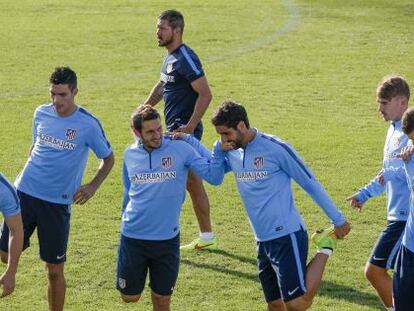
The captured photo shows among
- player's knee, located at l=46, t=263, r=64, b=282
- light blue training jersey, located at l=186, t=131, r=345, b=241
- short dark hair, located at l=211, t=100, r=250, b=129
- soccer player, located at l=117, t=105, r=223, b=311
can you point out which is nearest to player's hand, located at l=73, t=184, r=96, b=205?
soccer player, located at l=117, t=105, r=223, b=311

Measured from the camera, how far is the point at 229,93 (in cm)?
1939

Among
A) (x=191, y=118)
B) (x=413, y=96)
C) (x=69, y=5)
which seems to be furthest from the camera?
(x=69, y=5)

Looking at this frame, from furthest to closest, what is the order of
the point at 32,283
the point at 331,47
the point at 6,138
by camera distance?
the point at 331,47 < the point at 6,138 < the point at 32,283

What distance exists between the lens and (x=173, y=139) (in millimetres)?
8570

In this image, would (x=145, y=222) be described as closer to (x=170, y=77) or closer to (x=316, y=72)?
(x=170, y=77)

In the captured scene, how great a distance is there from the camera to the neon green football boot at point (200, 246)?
11094 millimetres

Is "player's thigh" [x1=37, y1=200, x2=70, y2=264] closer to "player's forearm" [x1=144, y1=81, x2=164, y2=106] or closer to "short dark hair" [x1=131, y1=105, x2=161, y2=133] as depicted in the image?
"short dark hair" [x1=131, y1=105, x2=161, y2=133]

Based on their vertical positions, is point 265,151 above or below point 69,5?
below

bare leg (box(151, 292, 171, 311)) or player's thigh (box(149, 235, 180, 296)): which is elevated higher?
player's thigh (box(149, 235, 180, 296))

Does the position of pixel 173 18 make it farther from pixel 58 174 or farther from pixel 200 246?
pixel 58 174

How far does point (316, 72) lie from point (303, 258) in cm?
1337

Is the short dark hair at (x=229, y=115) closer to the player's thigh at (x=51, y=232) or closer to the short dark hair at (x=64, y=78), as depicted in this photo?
the short dark hair at (x=64, y=78)

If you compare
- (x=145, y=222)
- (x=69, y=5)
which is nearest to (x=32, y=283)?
(x=145, y=222)

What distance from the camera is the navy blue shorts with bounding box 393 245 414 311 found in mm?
7637
